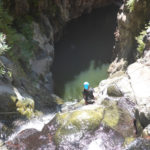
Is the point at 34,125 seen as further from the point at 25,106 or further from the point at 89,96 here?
the point at 89,96

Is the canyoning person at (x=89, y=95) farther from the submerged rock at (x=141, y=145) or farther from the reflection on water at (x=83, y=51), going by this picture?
the reflection on water at (x=83, y=51)

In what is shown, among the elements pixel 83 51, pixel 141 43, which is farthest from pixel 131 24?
pixel 83 51

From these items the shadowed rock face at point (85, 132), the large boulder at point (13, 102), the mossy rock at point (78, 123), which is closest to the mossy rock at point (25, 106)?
the large boulder at point (13, 102)

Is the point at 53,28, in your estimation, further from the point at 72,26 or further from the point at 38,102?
the point at 38,102

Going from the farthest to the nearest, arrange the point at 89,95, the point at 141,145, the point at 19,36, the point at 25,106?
the point at 19,36, the point at 89,95, the point at 25,106, the point at 141,145

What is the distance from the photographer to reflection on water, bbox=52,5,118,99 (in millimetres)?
16531

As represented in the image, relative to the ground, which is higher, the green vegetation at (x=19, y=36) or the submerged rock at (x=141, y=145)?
the green vegetation at (x=19, y=36)

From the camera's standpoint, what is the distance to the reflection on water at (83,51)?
16531mm

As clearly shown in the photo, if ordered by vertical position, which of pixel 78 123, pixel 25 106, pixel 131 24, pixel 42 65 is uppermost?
pixel 42 65

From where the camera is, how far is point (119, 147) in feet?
24.6

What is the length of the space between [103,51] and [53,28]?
200 inches

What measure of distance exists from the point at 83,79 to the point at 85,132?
8603 millimetres

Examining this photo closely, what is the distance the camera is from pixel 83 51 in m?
20.2

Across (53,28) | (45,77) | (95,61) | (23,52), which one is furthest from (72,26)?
(23,52)
